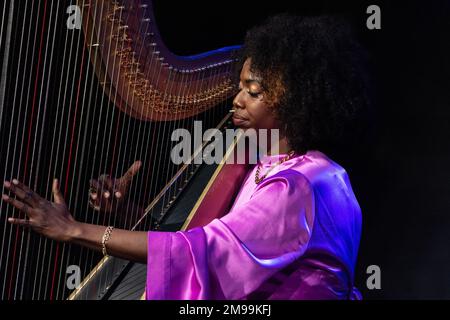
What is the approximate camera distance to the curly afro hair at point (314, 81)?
1950 mm

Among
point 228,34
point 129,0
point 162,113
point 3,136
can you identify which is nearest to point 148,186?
point 162,113

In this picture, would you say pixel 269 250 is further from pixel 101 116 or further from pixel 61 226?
pixel 101 116

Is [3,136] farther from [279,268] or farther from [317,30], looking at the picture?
[317,30]

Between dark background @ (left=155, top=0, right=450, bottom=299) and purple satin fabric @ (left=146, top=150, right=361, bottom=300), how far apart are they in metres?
1.21

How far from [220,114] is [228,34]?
87cm

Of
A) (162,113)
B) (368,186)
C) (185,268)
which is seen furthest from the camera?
(368,186)

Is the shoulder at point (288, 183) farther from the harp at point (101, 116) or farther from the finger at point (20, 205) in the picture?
the finger at point (20, 205)

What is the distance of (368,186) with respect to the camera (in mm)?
3002

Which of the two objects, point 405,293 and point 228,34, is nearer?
point 405,293

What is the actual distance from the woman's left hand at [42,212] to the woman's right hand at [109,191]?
1.22 feet

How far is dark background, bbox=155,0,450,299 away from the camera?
294 centimetres

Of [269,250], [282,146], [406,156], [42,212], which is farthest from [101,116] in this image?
[406,156]

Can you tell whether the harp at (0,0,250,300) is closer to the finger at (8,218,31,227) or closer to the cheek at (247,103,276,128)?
the finger at (8,218,31,227)

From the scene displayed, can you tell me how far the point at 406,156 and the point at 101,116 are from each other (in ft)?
4.92
